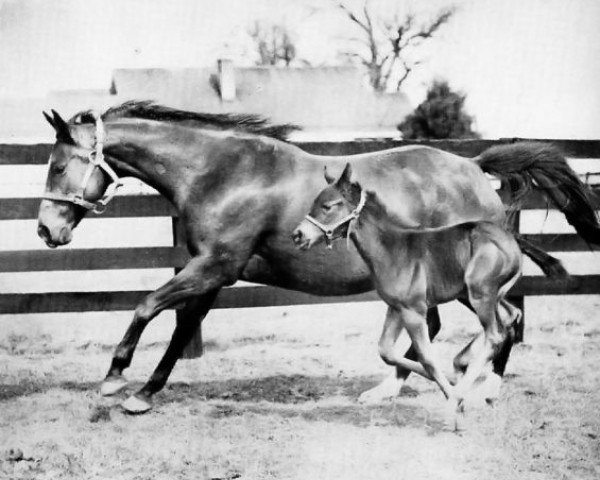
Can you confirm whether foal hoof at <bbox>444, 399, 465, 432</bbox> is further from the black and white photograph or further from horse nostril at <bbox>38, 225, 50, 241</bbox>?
horse nostril at <bbox>38, 225, 50, 241</bbox>

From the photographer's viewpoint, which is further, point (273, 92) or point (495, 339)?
point (273, 92)

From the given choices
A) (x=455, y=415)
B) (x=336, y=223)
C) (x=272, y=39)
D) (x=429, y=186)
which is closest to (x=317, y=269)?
(x=336, y=223)

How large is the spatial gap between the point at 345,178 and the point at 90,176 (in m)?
1.15

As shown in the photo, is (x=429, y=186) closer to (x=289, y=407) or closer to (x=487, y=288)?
(x=487, y=288)

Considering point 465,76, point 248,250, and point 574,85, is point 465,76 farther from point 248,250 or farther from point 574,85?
point 248,250

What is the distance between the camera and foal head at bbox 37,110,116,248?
305 cm

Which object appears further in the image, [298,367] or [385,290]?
Answer: [298,367]

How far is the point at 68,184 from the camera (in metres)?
3.07

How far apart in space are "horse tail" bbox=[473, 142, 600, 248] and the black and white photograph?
0.01 metres

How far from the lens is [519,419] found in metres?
3.12

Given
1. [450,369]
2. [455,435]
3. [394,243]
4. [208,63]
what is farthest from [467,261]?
[208,63]

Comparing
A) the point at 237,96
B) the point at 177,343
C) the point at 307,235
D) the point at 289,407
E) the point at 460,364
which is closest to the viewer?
the point at 307,235

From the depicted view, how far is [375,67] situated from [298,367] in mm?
1717

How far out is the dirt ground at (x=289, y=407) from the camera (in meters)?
2.76
